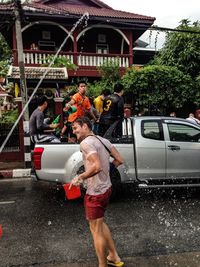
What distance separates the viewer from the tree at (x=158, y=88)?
14305 mm

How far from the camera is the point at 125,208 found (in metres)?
6.14

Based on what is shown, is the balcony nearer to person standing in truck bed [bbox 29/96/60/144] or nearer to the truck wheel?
person standing in truck bed [bbox 29/96/60/144]

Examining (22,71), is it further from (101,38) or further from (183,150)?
(101,38)

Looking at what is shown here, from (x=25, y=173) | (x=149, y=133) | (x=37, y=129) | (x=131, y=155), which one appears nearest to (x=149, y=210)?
(x=131, y=155)

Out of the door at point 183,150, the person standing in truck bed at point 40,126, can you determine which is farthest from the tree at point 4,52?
the door at point 183,150

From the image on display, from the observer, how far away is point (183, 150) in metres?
6.67

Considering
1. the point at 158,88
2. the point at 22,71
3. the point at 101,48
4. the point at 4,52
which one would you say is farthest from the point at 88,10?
the point at 22,71

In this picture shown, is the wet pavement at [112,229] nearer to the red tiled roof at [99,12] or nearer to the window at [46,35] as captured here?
the red tiled roof at [99,12]

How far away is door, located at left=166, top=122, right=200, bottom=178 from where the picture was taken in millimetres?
6630

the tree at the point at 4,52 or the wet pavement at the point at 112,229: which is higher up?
the tree at the point at 4,52

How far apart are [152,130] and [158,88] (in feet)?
26.1

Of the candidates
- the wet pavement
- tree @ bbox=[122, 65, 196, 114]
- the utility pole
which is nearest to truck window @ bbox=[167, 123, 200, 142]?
the wet pavement

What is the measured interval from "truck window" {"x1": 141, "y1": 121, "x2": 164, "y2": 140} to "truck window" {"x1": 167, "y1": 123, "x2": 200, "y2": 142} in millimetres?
201

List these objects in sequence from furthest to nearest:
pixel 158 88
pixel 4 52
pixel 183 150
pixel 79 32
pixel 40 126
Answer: pixel 4 52
pixel 79 32
pixel 158 88
pixel 40 126
pixel 183 150
